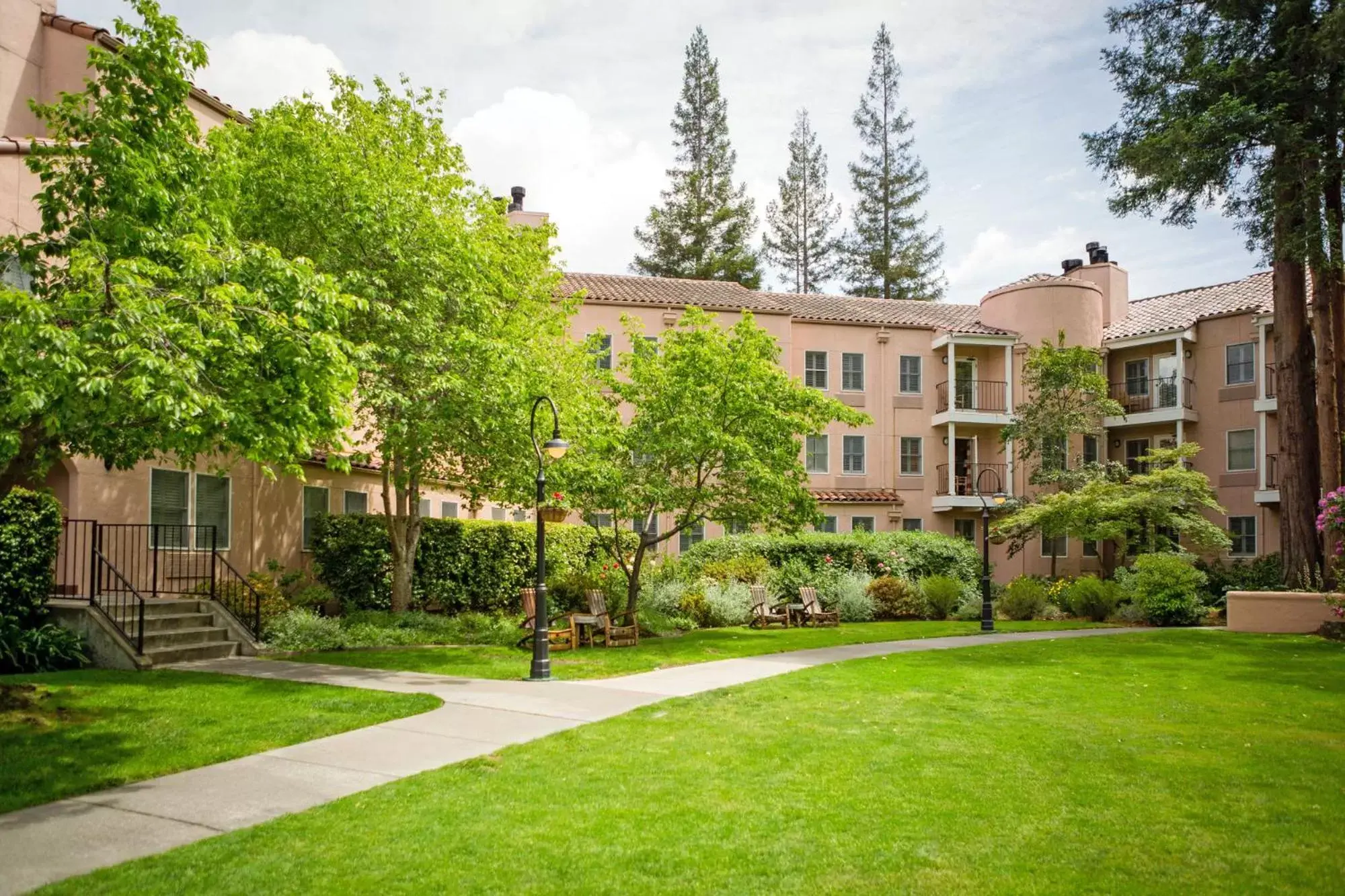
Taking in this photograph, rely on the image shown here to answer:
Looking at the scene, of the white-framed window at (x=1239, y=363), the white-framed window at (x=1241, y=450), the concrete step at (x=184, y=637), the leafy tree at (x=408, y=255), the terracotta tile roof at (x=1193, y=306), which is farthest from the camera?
the terracotta tile roof at (x=1193, y=306)

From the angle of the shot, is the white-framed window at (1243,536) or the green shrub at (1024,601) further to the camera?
the white-framed window at (1243,536)

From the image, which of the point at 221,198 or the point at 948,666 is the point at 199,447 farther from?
the point at 948,666

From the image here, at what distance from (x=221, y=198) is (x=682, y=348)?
10.1 meters

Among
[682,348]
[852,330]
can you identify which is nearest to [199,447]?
[682,348]

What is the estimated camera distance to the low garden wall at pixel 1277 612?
2188 centimetres

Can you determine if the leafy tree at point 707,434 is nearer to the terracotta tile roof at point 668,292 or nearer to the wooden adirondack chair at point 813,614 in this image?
the wooden adirondack chair at point 813,614

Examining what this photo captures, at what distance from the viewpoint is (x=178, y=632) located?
1448cm

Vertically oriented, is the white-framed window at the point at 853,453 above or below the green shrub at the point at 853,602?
above

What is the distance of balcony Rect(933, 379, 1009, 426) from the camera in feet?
112

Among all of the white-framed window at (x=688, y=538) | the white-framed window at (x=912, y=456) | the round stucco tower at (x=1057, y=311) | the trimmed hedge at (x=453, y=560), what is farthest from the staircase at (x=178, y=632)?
the round stucco tower at (x=1057, y=311)

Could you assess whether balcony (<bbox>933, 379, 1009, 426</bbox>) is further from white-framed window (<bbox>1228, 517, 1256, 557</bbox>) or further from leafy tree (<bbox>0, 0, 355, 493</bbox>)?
leafy tree (<bbox>0, 0, 355, 493</bbox>)

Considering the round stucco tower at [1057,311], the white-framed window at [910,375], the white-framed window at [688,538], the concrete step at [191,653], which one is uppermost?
the round stucco tower at [1057,311]

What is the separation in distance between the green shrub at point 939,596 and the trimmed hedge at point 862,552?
1065mm

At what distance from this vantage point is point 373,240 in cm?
1533
